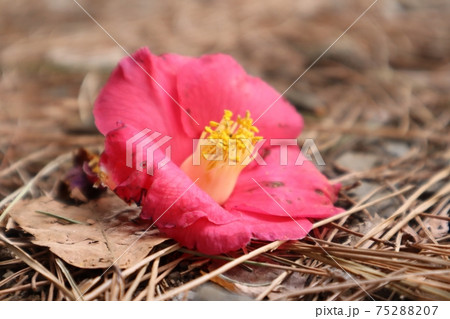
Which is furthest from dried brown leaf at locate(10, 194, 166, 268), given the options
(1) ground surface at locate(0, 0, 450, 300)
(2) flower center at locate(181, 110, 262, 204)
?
(2) flower center at locate(181, 110, 262, 204)

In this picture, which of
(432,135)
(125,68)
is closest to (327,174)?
(432,135)

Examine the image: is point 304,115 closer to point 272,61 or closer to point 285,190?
point 272,61

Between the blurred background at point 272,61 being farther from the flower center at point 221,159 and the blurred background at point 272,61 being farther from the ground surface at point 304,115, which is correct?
the flower center at point 221,159

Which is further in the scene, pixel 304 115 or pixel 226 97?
pixel 304 115

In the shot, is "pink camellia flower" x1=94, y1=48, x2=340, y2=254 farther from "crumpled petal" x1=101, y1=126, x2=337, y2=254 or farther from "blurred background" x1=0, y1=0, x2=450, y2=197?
"blurred background" x1=0, y1=0, x2=450, y2=197

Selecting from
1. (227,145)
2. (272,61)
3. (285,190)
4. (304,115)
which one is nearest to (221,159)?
(227,145)

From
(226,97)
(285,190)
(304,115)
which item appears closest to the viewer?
(285,190)

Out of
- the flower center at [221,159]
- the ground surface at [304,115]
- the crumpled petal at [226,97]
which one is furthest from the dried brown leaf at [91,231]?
the crumpled petal at [226,97]
